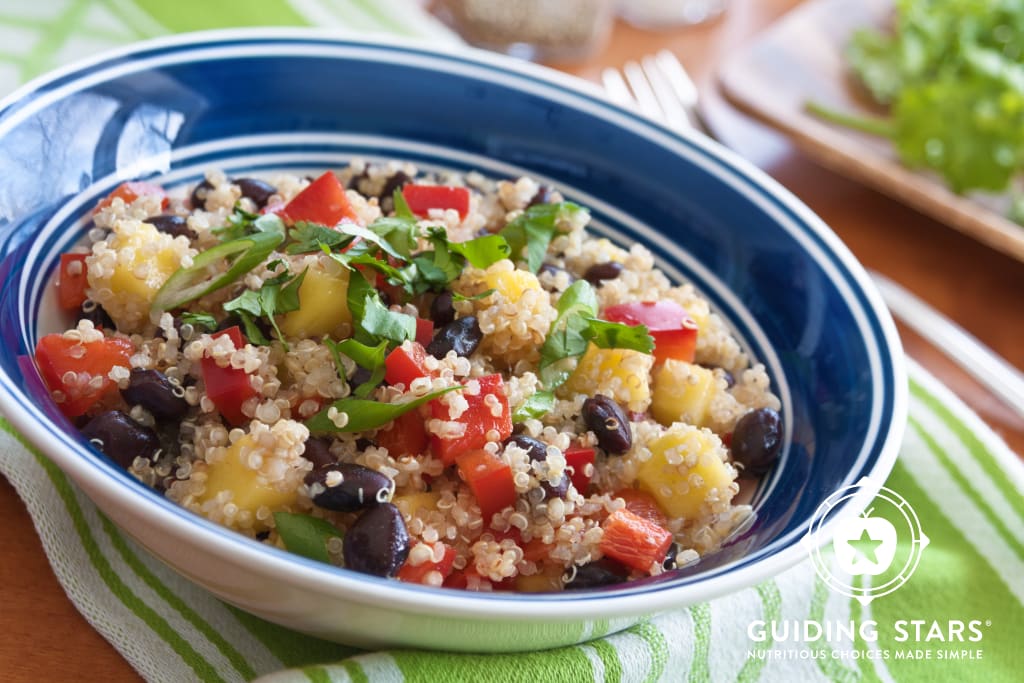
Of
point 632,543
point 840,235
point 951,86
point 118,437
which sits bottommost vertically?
point 118,437

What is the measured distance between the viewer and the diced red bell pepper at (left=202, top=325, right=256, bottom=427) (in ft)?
6.19

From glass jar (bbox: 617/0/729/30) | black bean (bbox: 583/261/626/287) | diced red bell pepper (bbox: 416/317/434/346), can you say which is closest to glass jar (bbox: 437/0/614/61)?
glass jar (bbox: 617/0/729/30)

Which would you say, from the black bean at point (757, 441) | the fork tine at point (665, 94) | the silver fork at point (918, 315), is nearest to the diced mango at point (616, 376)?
the black bean at point (757, 441)

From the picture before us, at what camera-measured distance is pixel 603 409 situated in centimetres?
198

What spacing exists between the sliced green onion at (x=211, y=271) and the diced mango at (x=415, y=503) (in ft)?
1.88

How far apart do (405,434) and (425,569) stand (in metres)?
0.26

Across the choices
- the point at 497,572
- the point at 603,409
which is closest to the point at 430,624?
the point at 497,572

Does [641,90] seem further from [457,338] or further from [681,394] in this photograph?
[457,338]

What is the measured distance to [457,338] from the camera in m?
1.98

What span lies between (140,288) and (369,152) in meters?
0.89

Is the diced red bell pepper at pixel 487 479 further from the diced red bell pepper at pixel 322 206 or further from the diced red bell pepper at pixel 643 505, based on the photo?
the diced red bell pepper at pixel 322 206

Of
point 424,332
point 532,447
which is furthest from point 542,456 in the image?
point 424,332

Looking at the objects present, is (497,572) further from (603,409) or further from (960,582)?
(960,582)

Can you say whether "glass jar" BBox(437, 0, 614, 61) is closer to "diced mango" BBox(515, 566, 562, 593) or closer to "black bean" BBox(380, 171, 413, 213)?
"black bean" BBox(380, 171, 413, 213)
